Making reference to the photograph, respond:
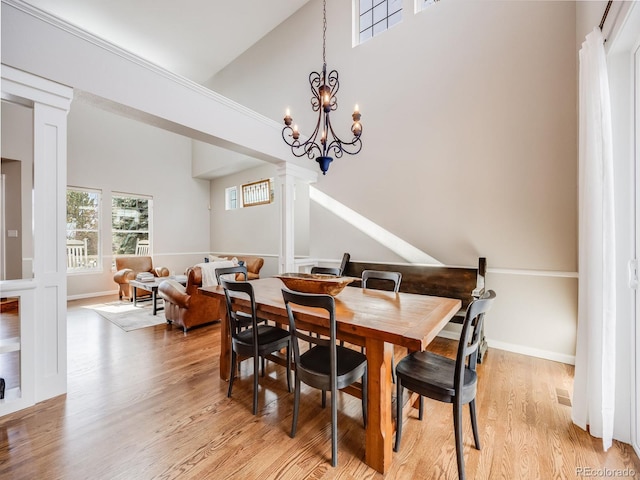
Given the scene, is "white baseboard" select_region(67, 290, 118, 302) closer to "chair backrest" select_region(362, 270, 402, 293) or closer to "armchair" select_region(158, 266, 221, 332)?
"armchair" select_region(158, 266, 221, 332)

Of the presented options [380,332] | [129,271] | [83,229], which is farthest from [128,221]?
[380,332]

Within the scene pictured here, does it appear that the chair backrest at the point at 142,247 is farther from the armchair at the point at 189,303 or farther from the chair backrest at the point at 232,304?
the chair backrest at the point at 232,304

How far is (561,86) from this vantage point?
2748 mm

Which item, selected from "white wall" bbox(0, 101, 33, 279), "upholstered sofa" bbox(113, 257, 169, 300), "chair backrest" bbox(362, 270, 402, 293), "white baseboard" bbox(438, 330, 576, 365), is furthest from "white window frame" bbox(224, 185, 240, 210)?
"white baseboard" bbox(438, 330, 576, 365)

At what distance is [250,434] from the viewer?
1.75 metres

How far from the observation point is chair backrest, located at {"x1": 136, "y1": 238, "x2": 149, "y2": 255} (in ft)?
22.5

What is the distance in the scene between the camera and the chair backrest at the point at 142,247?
22.5ft

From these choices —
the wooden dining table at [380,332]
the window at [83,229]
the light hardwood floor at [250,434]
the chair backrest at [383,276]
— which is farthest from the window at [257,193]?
the wooden dining table at [380,332]

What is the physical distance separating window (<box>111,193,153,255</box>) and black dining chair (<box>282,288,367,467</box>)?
6.60 m

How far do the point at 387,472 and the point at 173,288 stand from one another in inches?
131

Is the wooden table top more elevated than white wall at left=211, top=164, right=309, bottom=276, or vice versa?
white wall at left=211, top=164, right=309, bottom=276

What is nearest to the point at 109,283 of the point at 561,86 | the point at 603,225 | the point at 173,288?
the point at 173,288

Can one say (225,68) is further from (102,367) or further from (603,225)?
(603,225)

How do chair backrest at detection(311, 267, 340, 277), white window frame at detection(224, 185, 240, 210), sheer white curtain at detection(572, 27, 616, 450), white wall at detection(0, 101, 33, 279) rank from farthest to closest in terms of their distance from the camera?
white window frame at detection(224, 185, 240, 210)
white wall at detection(0, 101, 33, 279)
chair backrest at detection(311, 267, 340, 277)
sheer white curtain at detection(572, 27, 616, 450)
